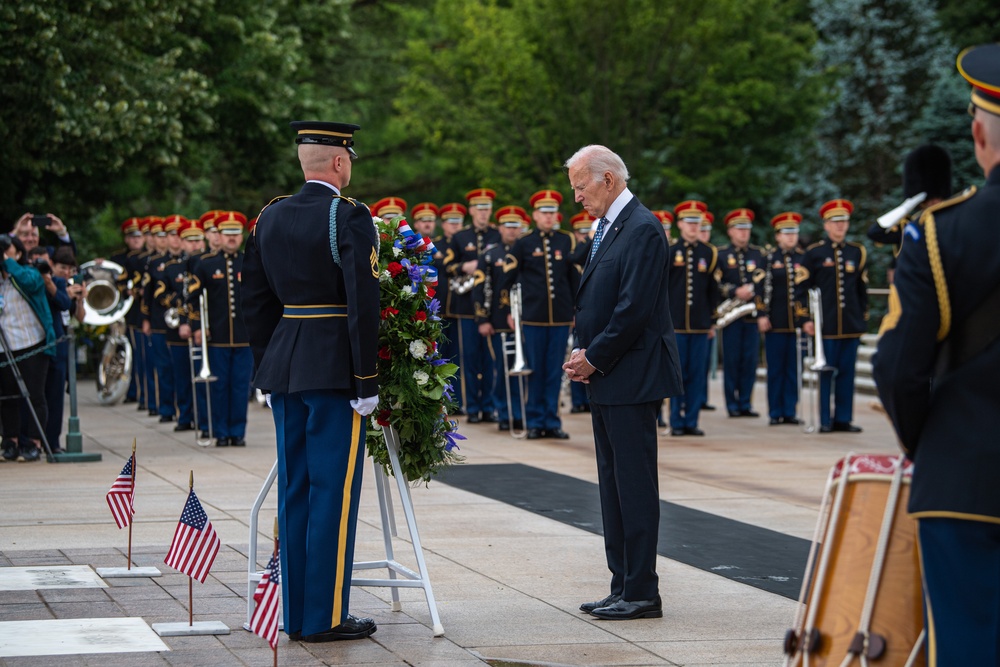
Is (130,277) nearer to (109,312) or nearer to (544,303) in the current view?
(109,312)

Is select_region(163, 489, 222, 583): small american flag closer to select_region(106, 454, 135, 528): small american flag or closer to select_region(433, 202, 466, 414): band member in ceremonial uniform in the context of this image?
select_region(106, 454, 135, 528): small american flag

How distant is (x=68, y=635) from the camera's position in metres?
6.13

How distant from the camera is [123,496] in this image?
7.31m

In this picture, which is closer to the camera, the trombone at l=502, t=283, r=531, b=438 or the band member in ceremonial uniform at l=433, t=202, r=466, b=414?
the trombone at l=502, t=283, r=531, b=438

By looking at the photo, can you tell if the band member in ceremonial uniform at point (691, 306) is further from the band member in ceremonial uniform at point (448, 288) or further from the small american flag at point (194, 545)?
the small american flag at point (194, 545)

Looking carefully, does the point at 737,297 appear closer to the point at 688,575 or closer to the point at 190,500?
the point at 688,575

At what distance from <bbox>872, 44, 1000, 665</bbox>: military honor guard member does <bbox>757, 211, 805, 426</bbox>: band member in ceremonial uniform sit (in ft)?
42.5

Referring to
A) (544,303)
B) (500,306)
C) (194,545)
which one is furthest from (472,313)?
(194,545)

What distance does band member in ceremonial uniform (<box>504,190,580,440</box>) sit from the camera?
15125 millimetres

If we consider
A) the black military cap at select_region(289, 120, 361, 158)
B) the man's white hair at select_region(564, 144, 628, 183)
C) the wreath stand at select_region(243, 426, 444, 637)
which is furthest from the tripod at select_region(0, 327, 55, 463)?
the man's white hair at select_region(564, 144, 628, 183)

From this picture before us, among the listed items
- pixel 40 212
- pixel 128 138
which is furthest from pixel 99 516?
pixel 40 212

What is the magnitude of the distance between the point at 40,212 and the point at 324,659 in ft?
58.8

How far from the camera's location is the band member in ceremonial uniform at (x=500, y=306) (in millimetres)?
15945

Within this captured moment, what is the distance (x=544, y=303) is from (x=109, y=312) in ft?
21.0
